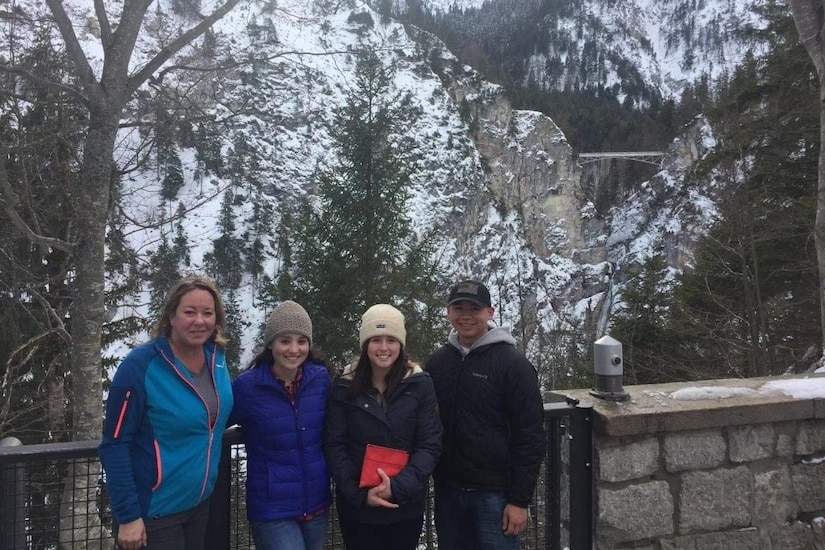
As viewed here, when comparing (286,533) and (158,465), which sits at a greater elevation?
(158,465)

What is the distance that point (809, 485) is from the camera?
117 inches

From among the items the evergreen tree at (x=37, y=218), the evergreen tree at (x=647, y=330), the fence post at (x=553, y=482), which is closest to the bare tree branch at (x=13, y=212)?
the evergreen tree at (x=37, y=218)

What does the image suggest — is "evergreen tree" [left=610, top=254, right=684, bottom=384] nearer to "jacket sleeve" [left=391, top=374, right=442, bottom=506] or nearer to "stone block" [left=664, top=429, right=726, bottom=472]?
"stone block" [left=664, top=429, right=726, bottom=472]

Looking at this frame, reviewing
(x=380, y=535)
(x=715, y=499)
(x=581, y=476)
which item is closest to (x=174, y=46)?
(x=380, y=535)

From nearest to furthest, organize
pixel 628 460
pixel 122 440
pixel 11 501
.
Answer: pixel 122 440 < pixel 11 501 < pixel 628 460

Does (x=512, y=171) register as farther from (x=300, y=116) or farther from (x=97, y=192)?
(x=97, y=192)

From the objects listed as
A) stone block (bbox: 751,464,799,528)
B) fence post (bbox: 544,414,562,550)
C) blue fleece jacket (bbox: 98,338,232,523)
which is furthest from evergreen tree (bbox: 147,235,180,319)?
stone block (bbox: 751,464,799,528)

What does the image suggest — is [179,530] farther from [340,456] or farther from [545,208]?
[545,208]

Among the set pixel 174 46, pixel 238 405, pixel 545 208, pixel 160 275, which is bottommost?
pixel 238 405

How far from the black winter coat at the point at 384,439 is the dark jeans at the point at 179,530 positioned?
1.78 feet

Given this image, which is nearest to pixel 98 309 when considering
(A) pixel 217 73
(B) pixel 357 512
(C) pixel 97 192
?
(C) pixel 97 192

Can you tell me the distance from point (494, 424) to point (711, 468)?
4.30 feet

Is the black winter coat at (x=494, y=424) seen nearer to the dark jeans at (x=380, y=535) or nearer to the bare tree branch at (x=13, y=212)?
the dark jeans at (x=380, y=535)

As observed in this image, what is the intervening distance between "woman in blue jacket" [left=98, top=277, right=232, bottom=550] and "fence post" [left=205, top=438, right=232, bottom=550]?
0.18m
